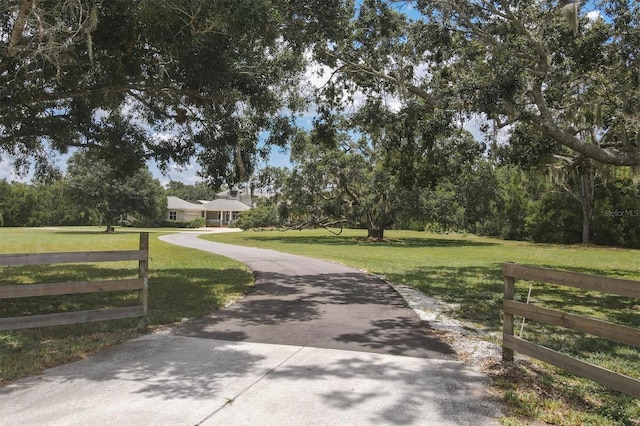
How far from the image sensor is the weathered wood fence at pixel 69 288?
18.7 feet

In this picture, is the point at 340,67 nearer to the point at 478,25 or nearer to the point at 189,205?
the point at 478,25

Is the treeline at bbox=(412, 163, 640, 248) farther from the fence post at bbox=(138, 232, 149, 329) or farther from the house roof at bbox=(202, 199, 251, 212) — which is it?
the house roof at bbox=(202, 199, 251, 212)

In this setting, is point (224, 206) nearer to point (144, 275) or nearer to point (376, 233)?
point (376, 233)

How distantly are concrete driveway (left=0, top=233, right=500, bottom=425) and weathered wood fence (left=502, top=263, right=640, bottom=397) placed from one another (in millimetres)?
665

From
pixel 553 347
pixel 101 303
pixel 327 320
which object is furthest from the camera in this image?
pixel 101 303

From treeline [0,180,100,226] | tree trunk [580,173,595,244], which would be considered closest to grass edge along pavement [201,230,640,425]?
tree trunk [580,173,595,244]

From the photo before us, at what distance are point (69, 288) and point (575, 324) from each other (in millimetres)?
5917

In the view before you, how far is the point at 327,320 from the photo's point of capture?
7.74 m

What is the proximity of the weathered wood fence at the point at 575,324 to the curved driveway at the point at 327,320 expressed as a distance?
1039 mm

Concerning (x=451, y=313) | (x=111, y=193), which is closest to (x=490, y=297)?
(x=451, y=313)

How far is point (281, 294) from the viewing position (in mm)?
10562

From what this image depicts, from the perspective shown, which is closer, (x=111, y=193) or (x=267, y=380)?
(x=267, y=380)

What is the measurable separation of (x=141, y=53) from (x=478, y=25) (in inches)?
343

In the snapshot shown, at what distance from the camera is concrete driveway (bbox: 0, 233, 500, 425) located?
3.87 meters
